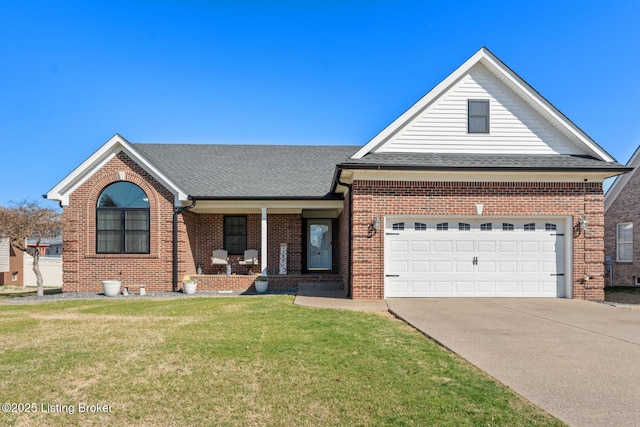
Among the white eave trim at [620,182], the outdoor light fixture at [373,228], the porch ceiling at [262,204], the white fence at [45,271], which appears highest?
the white eave trim at [620,182]

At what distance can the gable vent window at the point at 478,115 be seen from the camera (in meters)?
12.3

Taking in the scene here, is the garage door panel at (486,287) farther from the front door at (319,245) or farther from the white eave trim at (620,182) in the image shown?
the white eave trim at (620,182)

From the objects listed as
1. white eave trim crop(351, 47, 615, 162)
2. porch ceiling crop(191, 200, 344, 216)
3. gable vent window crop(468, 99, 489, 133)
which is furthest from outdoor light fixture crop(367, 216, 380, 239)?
gable vent window crop(468, 99, 489, 133)

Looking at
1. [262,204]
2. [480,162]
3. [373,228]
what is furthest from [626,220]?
[262,204]

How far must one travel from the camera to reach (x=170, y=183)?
1459 cm

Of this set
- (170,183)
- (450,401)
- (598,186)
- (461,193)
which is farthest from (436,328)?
(170,183)

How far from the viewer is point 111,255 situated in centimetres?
1475

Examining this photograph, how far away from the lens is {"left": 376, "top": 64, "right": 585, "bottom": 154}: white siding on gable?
40.3 ft

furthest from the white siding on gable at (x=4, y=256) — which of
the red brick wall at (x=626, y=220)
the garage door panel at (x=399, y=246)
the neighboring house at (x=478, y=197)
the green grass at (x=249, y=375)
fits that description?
the red brick wall at (x=626, y=220)

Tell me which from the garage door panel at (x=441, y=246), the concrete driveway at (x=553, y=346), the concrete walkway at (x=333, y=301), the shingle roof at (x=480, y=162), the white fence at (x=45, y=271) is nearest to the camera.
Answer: the concrete driveway at (x=553, y=346)

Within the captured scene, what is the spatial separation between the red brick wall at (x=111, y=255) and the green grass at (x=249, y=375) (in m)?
6.03

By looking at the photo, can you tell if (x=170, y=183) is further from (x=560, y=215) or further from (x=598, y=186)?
(x=598, y=186)

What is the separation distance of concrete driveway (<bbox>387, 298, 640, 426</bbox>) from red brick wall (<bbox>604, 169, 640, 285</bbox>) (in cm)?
735

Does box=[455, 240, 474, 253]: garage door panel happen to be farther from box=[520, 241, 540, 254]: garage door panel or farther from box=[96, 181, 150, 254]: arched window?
box=[96, 181, 150, 254]: arched window
